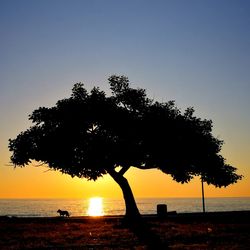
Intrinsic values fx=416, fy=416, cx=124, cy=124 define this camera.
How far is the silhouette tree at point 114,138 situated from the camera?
41906mm

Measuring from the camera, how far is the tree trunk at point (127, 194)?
40.7m

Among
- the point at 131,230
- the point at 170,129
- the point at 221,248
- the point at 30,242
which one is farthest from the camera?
the point at 170,129

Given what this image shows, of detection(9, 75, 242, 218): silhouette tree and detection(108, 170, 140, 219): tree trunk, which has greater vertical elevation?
detection(9, 75, 242, 218): silhouette tree

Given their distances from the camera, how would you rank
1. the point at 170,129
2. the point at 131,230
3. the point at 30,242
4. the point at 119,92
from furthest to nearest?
the point at 119,92
the point at 170,129
the point at 131,230
the point at 30,242

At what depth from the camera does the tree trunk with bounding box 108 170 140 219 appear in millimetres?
40725

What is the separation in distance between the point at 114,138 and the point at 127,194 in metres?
5.92

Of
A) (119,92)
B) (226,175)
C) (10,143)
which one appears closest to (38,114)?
(10,143)

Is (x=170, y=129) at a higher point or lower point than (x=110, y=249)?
higher

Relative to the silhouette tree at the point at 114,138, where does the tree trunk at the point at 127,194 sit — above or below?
below

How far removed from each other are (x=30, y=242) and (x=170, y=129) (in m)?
22.7

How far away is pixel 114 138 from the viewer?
4325cm

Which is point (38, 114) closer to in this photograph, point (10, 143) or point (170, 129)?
point (10, 143)

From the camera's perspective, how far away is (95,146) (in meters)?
42.1

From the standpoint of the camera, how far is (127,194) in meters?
41.9
